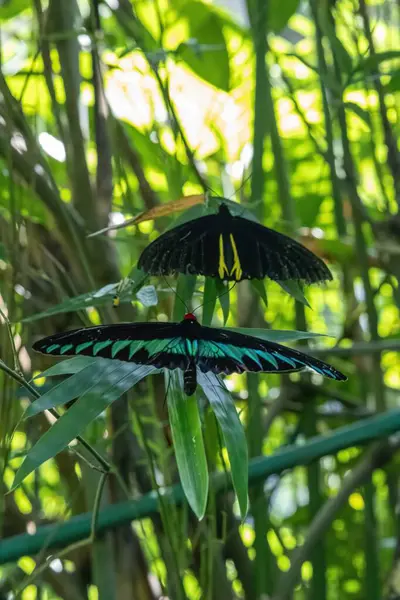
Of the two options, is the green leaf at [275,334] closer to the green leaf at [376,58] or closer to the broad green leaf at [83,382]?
the broad green leaf at [83,382]

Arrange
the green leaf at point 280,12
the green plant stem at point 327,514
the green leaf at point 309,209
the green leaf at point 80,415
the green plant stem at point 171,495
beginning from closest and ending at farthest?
the green leaf at point 80,415 < the green plant stem at point 171,495 < the green plant stem at point 327,514 < the green leaf at point 280,12 < the green leaf at point 309,209

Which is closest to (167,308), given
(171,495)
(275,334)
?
(171,495)

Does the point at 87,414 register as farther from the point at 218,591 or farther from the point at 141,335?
the point at 218,591

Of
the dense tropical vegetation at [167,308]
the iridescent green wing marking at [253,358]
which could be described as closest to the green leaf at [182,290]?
the dense tropical vegetation at [167,308]

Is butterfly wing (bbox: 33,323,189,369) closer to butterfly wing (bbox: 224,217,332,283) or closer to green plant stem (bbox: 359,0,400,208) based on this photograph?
butterfly wing (bbox: 224,217,332,283)

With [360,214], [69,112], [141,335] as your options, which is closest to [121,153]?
[69,112]

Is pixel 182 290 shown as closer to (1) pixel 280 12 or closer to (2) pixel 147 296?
(2) pixel 147 296
